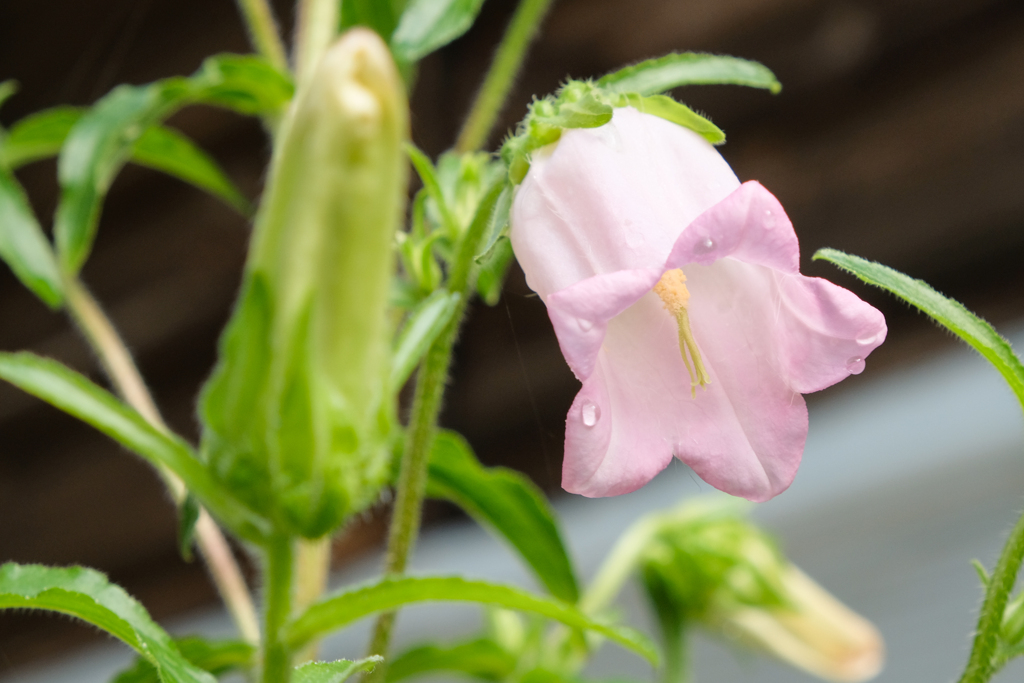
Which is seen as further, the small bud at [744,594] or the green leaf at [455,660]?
the small bud at [744,594]

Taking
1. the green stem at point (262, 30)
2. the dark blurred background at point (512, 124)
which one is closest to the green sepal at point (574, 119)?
the green stem at point (262, 30)

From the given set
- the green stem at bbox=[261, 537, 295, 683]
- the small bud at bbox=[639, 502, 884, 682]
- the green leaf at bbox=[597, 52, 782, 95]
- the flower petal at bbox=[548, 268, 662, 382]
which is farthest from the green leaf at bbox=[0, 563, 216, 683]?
the small bud at bbox=[639, 502, 884, 682]

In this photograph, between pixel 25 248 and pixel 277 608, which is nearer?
pixel 277 608

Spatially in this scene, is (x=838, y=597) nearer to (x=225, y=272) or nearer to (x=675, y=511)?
(x=675, y=511)

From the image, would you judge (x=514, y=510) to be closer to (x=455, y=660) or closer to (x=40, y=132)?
(x=455, y=660)

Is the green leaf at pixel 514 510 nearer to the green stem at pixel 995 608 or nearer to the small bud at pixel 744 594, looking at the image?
the green stem at pixel 995 608

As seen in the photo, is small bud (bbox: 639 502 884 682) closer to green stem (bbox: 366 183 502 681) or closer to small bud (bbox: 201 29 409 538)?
green stem (bbox: 366 183 502 681)

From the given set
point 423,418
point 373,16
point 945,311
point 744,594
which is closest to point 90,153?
point 373,16
